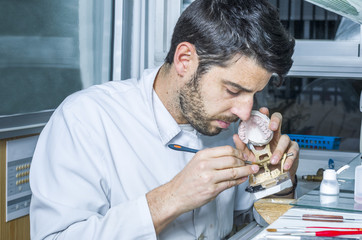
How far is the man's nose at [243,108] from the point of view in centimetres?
127

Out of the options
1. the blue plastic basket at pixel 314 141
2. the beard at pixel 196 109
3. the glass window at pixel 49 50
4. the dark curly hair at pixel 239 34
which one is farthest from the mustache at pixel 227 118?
the blue plastic basket at pixel 314 141

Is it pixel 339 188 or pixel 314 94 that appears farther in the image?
pixel 314 94

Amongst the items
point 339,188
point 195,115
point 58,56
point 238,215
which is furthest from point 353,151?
point 58,56

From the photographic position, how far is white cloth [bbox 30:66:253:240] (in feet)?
3.81

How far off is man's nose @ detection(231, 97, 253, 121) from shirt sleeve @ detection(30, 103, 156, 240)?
32 cm

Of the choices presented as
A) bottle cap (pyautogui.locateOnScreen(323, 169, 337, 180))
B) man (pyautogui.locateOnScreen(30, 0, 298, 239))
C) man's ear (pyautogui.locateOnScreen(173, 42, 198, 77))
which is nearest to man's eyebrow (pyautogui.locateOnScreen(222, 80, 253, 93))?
man (pyautogui.locateOnScreen(30, 0, 298, 239))

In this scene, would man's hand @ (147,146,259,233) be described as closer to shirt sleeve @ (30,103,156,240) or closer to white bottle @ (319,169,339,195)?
shirt sleeve @ (30,103,156,240)

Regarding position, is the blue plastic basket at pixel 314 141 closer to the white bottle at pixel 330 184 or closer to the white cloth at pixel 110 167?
the white cloth at pixel 110 167

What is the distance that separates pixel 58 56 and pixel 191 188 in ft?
2.86

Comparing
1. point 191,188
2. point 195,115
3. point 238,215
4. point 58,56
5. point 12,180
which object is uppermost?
point 58,56

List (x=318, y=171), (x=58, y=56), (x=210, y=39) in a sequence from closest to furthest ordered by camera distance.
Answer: (x=210, y=39)
(x=58, y=56)
(x=318, y=171)

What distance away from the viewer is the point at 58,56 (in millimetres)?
1772

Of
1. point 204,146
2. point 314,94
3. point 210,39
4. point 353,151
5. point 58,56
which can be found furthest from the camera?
point 314,94

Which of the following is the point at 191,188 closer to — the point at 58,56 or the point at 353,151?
the point at 58,56
